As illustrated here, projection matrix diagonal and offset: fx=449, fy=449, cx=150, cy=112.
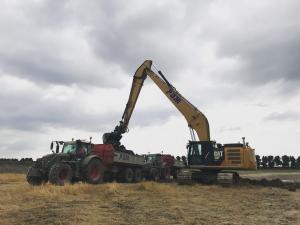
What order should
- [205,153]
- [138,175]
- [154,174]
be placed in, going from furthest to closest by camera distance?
[154,174] → [138,175] → [205,153]

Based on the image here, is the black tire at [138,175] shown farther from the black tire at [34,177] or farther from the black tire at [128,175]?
the black tire at [34,177]

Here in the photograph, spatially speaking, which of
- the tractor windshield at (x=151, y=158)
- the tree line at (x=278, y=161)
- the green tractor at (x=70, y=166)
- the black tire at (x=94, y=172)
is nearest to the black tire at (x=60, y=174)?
the green tractor at (x=70, y=166)

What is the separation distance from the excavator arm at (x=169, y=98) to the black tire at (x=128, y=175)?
1620mm

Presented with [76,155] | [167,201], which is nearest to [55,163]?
[76,155]

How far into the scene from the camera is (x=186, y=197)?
18.3 metres

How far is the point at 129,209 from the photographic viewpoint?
13.9m

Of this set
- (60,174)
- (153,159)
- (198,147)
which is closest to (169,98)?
(198,147)

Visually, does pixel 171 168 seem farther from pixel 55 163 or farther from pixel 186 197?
pixel 186 197

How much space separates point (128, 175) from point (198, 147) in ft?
16.9

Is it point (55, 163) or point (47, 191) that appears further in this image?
point (55, 163)

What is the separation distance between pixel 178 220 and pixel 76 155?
1440 cm

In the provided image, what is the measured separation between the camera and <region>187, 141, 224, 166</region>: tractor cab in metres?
27.5

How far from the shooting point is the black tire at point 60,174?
73.8ft

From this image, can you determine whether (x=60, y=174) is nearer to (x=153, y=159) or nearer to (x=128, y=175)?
(x=128, y=175)
